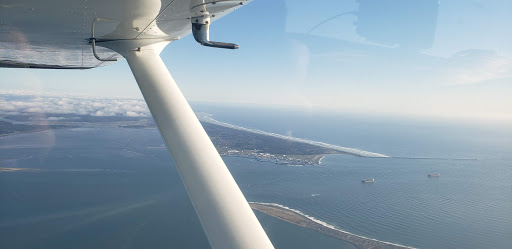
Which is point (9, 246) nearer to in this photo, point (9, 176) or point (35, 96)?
point (9, 176)

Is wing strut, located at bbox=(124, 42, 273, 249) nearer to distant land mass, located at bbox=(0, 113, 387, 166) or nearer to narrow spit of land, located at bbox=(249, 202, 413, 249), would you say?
narrow spit of land, located at bbox=(249, 202, 413, 249)

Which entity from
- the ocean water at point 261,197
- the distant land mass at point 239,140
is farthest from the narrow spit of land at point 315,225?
the distant land mass at point 239,140

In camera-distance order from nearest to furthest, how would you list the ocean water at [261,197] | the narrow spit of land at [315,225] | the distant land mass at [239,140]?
1. the narrow spit of land at [315,225]
2. the ocean water at [261,197]
3. the distant land mass at [239,140]

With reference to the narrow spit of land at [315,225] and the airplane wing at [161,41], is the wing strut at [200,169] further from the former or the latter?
the narrow spit of land at [315,225]

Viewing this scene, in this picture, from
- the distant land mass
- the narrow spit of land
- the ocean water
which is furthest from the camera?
the distant land mass

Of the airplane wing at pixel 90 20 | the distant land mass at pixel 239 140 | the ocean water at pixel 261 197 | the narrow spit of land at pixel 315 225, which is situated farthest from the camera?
the distant land mass at pixel 239 140

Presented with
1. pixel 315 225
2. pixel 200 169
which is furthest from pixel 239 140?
pixel 200 169

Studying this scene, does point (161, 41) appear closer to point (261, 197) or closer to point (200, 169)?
point (200, 169)

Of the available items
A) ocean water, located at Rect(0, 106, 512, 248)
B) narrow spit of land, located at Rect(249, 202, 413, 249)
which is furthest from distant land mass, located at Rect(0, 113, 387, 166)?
narrow spit of land, located at Rect(249, 202, 413, 249)
